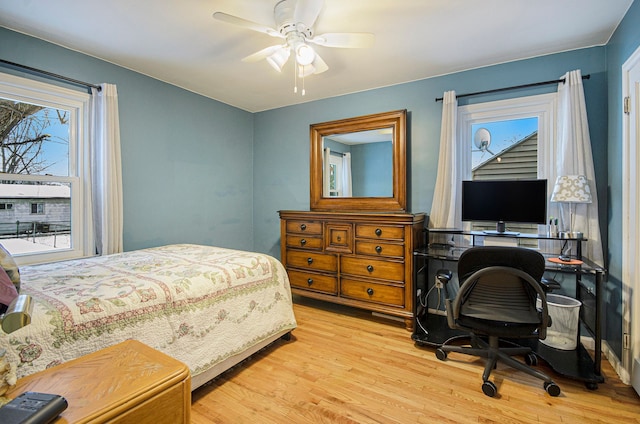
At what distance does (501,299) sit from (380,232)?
118 cm

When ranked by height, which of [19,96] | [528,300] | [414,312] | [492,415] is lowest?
[492,415]

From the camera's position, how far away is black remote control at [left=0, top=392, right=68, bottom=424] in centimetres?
75

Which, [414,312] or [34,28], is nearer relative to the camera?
[34,28]

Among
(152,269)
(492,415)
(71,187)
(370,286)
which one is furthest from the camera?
(370,286)

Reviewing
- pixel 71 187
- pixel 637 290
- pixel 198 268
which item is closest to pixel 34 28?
pixel 71 187

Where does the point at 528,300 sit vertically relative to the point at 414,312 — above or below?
above

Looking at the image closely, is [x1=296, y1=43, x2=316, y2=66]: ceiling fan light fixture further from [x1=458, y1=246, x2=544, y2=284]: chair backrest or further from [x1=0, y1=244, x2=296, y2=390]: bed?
[x1=458, y1=246, x2=544, y2=284]: chair backrest

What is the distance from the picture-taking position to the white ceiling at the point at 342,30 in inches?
80.9

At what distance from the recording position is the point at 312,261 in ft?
11.2

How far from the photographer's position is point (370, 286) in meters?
3.05

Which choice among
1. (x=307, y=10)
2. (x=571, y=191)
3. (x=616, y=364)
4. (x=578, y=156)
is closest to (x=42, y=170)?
(x=307, y=10)

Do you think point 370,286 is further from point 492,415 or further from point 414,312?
point 492,415

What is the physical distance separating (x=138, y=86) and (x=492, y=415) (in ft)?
12.9

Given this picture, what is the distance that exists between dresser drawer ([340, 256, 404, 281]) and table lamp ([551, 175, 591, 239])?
1314 mm
